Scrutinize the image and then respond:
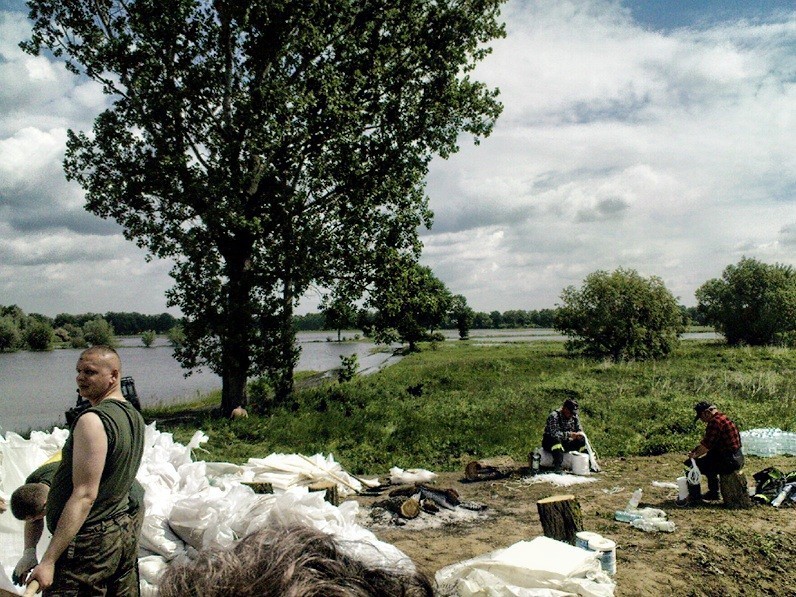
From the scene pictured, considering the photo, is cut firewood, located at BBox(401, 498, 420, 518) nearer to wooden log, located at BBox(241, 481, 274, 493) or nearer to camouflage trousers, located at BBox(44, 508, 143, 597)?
wooden log, located at BBox(241, 481, 274, 493)

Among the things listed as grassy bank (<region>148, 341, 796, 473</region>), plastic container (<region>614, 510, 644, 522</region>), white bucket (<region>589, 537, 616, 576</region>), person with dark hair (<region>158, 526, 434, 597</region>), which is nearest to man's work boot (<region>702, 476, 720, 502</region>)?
plastic container (<region>614, 510, 644, 522</region>)

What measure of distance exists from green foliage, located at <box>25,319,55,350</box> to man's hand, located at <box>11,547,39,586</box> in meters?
80.4

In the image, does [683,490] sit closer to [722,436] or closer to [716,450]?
[716,450]

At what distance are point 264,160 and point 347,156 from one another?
7.14ft

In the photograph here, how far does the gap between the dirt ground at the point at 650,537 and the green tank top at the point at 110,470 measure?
141 inches

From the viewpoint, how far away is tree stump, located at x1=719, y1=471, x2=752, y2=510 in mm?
8445

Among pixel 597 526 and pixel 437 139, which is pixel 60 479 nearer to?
pixel 597 526

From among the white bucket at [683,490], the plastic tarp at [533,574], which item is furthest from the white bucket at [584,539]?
the white bucket at [683,490]

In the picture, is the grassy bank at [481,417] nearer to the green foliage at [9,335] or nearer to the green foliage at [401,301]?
the green foliage at [401,301]

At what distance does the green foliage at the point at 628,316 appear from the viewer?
30734 millimetres

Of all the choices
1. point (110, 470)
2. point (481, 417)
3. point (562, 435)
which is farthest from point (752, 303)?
point (110, 470)

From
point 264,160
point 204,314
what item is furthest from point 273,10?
point 204,314

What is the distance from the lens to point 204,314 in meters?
15.6

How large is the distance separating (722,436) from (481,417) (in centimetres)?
726
